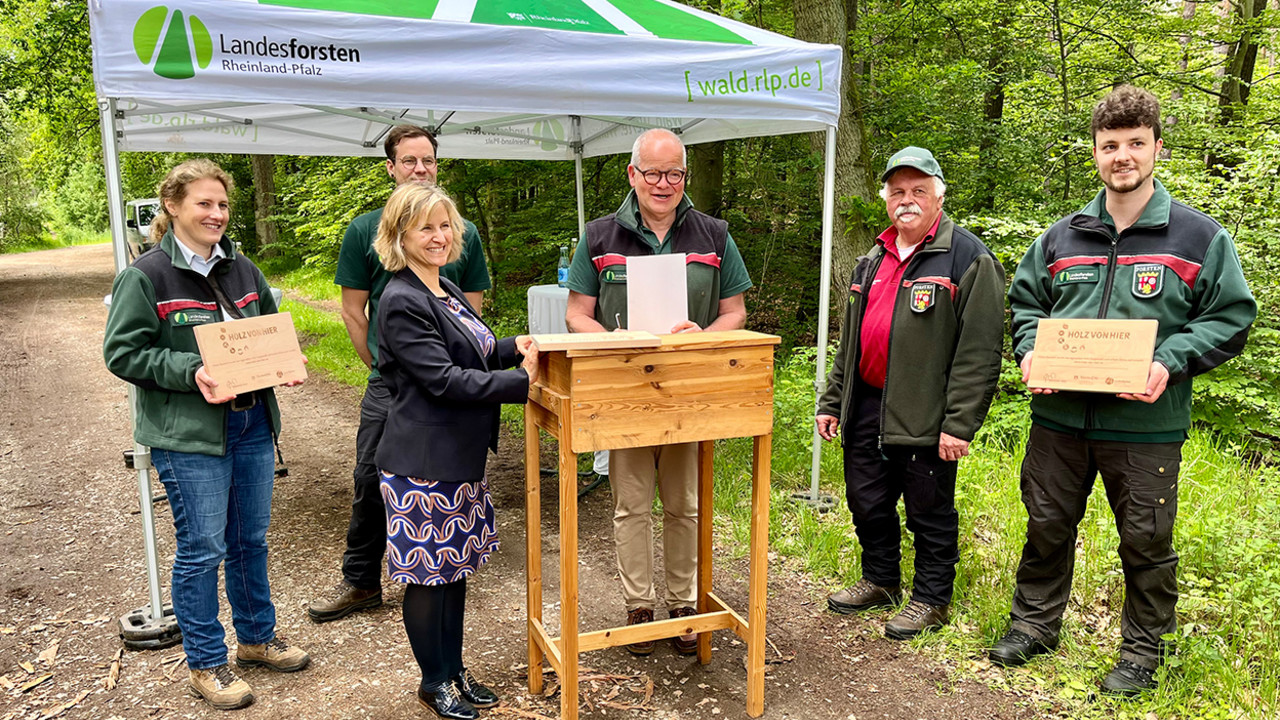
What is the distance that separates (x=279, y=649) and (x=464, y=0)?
2.86m

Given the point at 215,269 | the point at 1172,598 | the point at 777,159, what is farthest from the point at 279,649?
the point at 777,159

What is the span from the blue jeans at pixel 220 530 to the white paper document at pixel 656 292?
141 cm

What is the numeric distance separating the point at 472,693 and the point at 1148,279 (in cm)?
268

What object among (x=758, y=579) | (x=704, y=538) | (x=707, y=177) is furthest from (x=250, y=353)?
(x=707, y=177)

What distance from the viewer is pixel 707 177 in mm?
8906

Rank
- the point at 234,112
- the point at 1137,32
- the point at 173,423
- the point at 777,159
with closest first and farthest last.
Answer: the point at 173,423 < the point at 234,112 < the point at 1137,32 < the point at 777,159

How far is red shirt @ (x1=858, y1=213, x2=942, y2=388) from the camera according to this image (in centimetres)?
328

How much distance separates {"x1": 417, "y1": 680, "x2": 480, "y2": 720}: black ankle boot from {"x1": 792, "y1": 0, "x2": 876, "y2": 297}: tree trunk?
5.01 m

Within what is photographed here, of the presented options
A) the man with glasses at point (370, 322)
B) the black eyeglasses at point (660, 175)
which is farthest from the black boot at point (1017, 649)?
the man with glasses at point (370, 322)

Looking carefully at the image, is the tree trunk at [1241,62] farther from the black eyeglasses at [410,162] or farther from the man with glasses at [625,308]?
the black eyeglasses at [410,162]

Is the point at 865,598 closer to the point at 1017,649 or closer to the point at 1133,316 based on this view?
the point at 1017,649

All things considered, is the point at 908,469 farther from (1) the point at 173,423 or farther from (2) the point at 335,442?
(2) the point at 335,442

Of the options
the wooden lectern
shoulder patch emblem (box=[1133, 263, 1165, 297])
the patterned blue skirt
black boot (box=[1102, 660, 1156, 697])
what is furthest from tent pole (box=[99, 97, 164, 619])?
black boot (box=[1102, 660, 1156, 697])

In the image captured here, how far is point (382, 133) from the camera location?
595 cm
